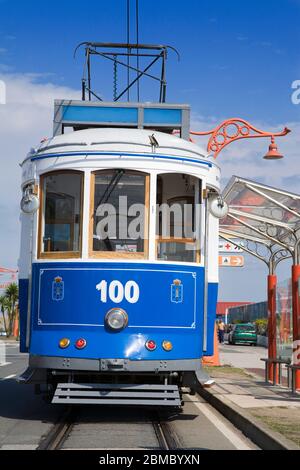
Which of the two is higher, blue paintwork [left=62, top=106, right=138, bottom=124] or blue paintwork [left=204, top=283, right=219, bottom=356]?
blue paintwork [left=62, top=106, right=138, bottom=124]

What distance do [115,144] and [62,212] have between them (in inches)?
43.5

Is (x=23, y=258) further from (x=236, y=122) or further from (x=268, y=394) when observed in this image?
(x=236, y=122)

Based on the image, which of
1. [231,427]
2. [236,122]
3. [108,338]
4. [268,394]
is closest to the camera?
[108,338]

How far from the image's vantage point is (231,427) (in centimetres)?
972

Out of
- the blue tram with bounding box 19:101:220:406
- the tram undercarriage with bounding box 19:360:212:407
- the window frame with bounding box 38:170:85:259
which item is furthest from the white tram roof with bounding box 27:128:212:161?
the tram undercarriage with bounding box 19:360:212:407

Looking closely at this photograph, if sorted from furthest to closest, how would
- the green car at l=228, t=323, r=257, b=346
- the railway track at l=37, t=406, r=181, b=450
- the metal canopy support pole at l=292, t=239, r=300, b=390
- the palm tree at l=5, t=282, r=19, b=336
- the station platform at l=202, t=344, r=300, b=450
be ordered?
the palm tree at l=5, t=282, r=19, b=336, the green car at l=228, t=323, r=257, b=346, the metal canopy support pole at l=292, t=239, r=300, b=390, the station platform at l=202, t=344, r=300, b=450, the railway track at l=37, t=406, r=181, b=450

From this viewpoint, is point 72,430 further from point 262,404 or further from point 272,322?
Answer: point 272,322

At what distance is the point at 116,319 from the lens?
916 cm

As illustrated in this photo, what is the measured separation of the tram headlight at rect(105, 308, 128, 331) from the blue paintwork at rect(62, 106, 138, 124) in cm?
360

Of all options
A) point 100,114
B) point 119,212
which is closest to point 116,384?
point 119,212

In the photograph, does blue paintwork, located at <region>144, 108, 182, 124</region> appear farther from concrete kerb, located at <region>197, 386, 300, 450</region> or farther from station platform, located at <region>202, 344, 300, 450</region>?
station platform, located at <region>202, 344, 300, 450</region>

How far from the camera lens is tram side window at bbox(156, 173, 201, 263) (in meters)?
9.72

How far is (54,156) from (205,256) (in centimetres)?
234
